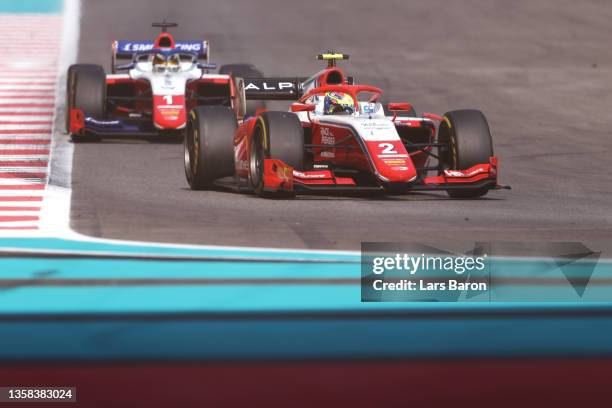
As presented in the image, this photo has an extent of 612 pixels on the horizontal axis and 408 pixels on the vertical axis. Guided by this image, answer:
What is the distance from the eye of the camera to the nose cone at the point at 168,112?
1828 cm

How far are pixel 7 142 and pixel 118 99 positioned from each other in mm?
2077

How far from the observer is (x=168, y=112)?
18.4 metres

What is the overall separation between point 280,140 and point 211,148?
4.87 ft

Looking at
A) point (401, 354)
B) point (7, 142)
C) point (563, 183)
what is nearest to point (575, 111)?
point (563, 183)

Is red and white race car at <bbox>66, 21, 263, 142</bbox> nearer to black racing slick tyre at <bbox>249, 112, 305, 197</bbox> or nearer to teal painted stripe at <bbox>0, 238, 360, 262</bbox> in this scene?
black racing slick tyre at <bbox>249, 112, 305, 197</bbox>

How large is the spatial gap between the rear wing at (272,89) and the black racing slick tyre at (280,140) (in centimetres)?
191

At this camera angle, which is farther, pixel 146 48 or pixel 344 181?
pixel 146 48

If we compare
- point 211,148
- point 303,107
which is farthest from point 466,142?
point 211,148

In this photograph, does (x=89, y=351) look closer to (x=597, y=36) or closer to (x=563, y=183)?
(x=563, y=183)

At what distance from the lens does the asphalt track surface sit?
36.4ft

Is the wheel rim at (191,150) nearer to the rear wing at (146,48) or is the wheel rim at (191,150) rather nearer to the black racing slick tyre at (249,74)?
the black racing slick tyre at (249,74)

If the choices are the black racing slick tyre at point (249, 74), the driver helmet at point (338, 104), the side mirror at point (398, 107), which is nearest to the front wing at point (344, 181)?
the driver helmet at point (338, 104)

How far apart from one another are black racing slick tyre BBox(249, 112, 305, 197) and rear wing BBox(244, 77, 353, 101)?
191cm

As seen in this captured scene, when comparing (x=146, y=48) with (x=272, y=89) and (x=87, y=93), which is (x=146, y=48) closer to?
(x=87, y=93)
